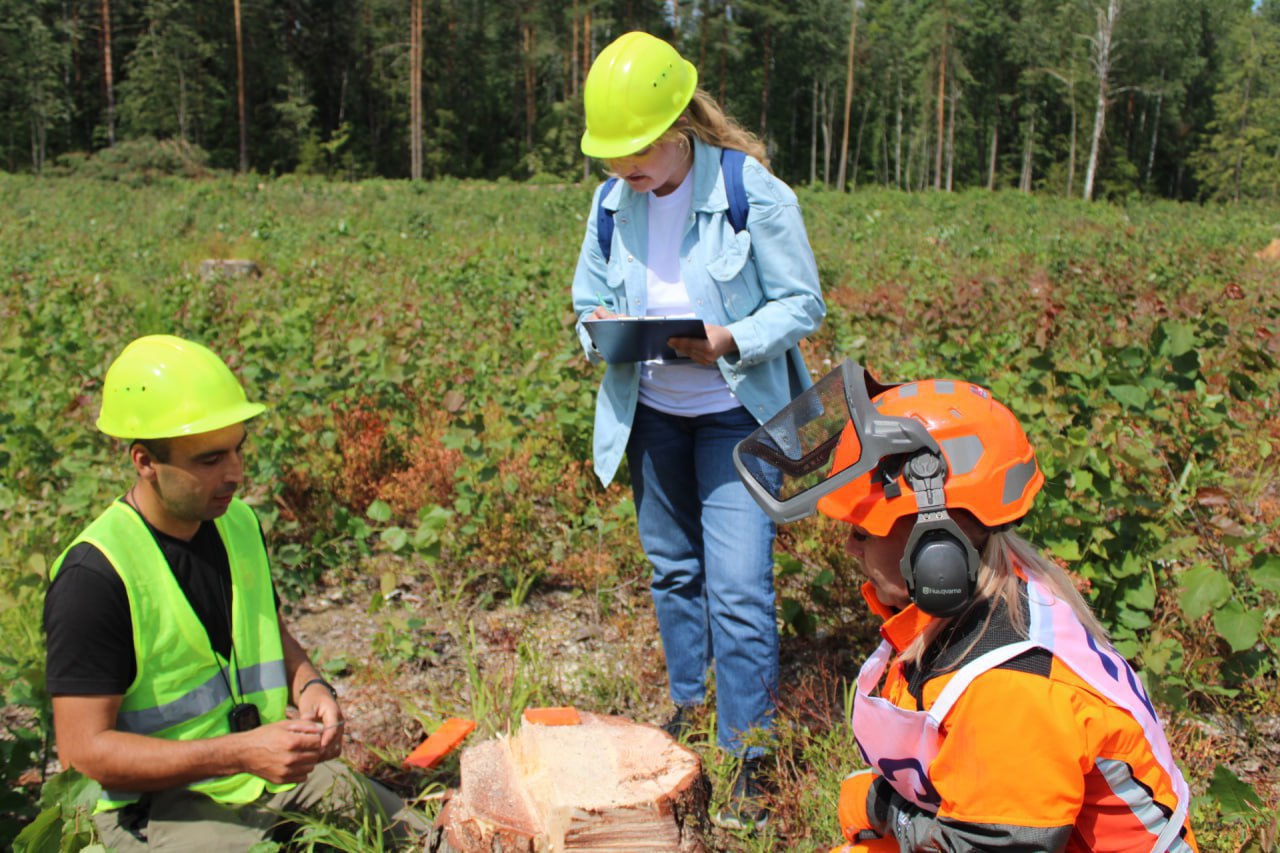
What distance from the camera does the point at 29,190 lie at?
21719 mm

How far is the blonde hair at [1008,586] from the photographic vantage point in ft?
4.55

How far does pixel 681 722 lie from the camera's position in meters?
2.73

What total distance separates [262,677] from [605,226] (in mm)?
1384

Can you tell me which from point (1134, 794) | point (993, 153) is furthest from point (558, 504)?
point (993, 153)

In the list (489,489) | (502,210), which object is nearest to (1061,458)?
(489,489)

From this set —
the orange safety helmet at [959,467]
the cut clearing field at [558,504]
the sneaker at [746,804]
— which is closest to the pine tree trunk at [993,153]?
the cut clearing field at [558,504]

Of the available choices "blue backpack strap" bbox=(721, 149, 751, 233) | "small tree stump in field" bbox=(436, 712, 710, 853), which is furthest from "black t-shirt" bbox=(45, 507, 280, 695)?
"blue backpack strap" bbox=(721, 149, 751, 233)

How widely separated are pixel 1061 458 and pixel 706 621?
3.71 ft

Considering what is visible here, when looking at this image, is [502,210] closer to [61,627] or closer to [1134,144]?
[61,627]

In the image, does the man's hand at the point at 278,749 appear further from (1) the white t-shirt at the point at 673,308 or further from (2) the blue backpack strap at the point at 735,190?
(2) the blue backpack strap at the point at 735,190

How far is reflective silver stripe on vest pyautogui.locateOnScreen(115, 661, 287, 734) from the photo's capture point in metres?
1.94

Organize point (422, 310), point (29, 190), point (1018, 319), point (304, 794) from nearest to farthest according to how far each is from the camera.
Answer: point (304, 794) → point (1018, 319) → point (422, 310) → point (29, 190)

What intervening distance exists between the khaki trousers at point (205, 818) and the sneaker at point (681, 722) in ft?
2.74

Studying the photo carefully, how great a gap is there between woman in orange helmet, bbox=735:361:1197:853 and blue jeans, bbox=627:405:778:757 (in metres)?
0.88
